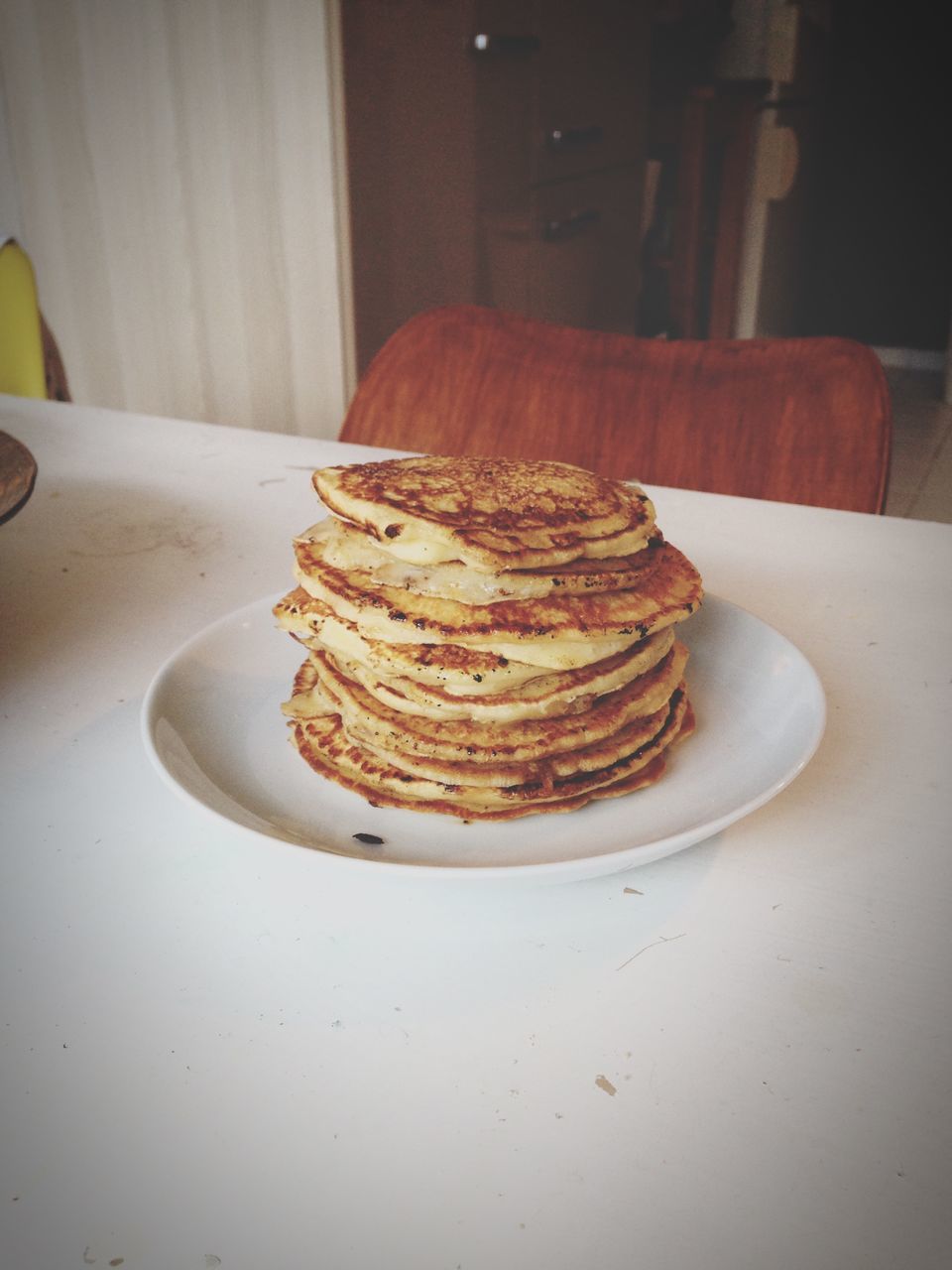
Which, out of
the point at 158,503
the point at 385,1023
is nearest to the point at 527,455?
the point at 158,503

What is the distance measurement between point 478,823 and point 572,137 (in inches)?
128

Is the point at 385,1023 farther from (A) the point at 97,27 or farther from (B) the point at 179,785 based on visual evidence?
(A) the point at 97,27

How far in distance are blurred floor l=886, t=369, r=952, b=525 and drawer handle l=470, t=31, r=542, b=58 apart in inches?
65.8

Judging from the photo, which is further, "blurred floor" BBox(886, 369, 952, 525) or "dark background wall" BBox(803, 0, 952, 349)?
"dark background wall" BBox(803, 0, 952, 349)

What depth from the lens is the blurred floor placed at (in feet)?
12.5

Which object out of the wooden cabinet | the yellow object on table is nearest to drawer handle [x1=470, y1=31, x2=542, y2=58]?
the wooden cabinet

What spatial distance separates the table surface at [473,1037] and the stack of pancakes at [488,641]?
0.20ft

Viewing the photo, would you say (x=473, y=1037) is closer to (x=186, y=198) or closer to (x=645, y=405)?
(x=645, y=405)

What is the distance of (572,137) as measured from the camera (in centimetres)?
332

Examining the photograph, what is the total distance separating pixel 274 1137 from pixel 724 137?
4.27 metres

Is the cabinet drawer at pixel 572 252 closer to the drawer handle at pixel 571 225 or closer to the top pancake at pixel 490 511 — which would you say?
the drawer handle at pixel 571 225

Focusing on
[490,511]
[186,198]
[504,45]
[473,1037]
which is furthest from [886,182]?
[473,1037]

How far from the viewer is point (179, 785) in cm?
51

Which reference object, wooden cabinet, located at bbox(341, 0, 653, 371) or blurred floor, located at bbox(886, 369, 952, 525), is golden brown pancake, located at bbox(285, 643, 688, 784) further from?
blurred floor, located at bbox(886, 369, 952, 525)
